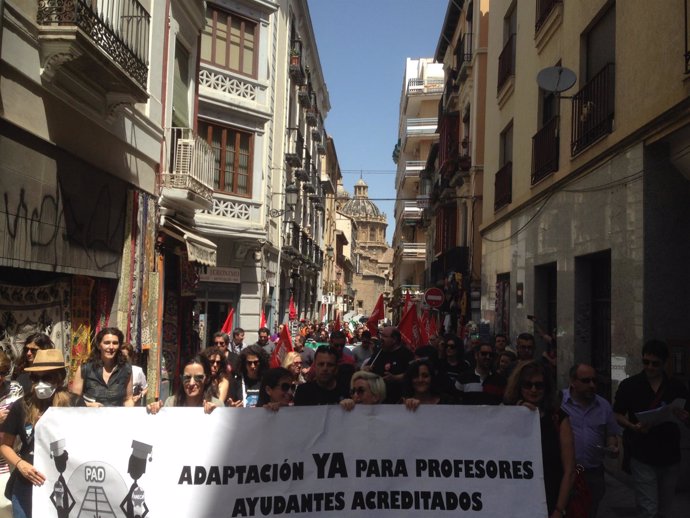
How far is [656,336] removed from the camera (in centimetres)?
863

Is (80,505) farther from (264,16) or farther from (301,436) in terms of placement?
(264,16)

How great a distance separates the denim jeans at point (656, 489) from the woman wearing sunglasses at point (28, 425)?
4.51 metres

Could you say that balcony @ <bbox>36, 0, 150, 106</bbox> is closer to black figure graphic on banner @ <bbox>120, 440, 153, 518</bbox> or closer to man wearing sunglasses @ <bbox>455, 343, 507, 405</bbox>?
black figure graphic on banner @ <bbox>120, 440, 153, 518</bbox>

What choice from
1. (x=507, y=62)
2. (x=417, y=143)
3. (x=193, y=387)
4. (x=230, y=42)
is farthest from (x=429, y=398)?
(x=417, y=143)

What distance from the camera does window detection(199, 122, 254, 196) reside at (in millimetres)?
20375

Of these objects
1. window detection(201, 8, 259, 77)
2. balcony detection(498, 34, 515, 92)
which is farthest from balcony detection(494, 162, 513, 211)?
window detection(201, 8, 259, 77)

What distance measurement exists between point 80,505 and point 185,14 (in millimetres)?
11760

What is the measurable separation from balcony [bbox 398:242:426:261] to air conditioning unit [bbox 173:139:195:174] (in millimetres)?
37764

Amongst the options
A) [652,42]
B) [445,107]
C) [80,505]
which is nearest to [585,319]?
[652,42]

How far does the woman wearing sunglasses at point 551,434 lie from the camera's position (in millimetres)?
4988

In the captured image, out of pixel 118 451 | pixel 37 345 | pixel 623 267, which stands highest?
pixel 623 267

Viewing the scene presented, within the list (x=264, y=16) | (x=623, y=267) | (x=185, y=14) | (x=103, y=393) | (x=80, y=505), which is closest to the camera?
(x=80, y=505)

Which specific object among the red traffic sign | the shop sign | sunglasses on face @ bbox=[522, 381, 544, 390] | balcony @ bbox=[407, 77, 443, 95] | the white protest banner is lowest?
the white protest banner

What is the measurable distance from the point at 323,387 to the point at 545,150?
897 centimetres
